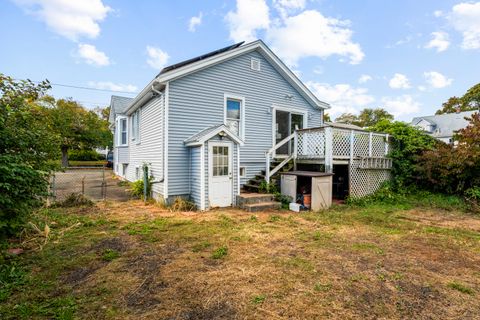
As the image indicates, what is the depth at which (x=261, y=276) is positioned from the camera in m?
3.44

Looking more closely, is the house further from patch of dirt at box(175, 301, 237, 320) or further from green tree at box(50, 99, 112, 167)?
green tree at box(50, 99, 112, 167)

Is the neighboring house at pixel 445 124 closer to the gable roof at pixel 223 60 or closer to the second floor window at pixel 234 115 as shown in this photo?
the gable roof at pixel 223 60

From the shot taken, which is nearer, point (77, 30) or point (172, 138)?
point (172, 138)

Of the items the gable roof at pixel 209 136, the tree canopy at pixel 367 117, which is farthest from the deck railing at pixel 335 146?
the tree canopy at pixel 367 117

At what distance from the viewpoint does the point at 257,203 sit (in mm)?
8180

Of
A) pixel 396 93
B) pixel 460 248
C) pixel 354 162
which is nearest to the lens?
pixel 460 248

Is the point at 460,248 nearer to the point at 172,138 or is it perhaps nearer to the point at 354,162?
the point at 354,162

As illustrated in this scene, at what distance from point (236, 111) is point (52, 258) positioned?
292 inches

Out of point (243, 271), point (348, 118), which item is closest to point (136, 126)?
point (243, 271)

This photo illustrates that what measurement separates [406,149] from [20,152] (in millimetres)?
12440

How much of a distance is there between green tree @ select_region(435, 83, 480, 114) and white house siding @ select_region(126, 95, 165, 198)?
2015 inches

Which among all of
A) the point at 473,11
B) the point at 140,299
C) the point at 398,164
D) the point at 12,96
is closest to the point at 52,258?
the point at 140,299

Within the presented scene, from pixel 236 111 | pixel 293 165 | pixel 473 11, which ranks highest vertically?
pixel 473 11

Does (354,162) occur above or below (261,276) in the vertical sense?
above
